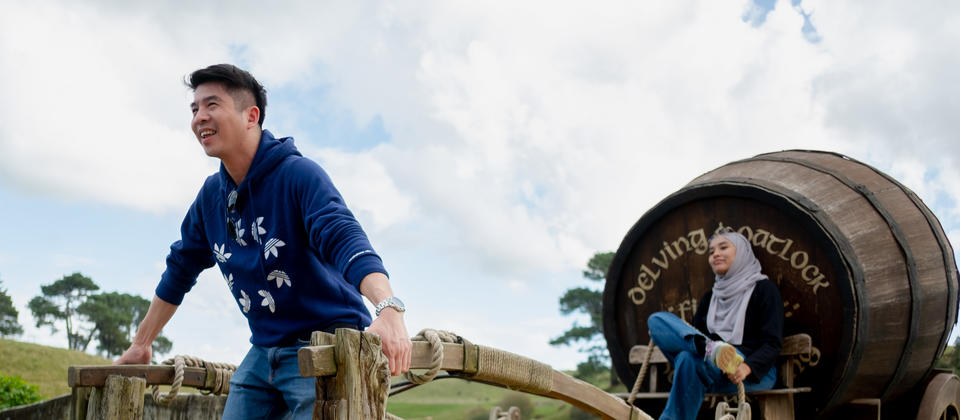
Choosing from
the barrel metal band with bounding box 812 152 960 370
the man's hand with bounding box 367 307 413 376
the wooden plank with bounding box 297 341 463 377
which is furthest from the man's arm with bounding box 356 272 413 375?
the barrel metal band with bounding box 812 152 960 370

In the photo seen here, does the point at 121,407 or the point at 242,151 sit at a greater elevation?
the point at 242,151

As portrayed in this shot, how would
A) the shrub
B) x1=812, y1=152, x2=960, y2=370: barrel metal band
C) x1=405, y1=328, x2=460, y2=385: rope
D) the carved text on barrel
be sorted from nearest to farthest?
x1=405, y1=328, x2=460, y2=385: rope
the carved text on barrel
x1=812, y1=152, x2=960, y2=370: barrel metal band
the shrub

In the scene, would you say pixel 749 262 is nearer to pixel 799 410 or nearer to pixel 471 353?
pixel 799 410

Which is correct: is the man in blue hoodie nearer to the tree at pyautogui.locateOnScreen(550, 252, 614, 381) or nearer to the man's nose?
the man's nose

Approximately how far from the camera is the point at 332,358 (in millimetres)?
1805

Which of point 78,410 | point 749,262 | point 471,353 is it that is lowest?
point 78,410

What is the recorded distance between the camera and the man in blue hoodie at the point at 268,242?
2.28 m

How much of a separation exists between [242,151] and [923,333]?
374cm

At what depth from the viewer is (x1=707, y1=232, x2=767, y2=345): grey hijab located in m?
4.09

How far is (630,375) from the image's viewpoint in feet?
16.2

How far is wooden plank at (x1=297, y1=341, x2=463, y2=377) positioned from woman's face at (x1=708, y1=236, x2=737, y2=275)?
2387mm

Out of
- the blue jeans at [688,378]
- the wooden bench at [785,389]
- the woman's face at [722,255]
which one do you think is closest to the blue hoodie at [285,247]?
the blue jeans at [688,378]

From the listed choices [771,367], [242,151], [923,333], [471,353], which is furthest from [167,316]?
[923,333]

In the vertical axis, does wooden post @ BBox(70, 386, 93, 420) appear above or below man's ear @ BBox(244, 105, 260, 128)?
below
